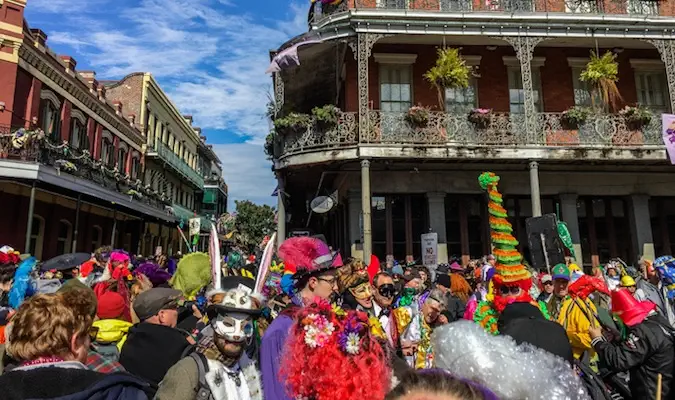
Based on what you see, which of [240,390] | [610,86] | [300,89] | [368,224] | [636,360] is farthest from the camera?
[300,89]

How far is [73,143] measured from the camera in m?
21.7

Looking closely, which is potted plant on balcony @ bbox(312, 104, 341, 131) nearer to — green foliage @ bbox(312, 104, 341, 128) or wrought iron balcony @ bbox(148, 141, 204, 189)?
green foliage @ bbox(312, 104, 341, 128)

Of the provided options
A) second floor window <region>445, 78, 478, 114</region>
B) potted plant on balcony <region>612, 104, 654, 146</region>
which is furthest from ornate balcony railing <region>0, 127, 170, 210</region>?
potted plant on balcony <region>612, 104, 654, 146</region>

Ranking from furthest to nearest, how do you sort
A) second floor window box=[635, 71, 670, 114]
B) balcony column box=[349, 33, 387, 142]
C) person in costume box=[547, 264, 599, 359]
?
second floor window box=[635, 71, 670, 114], balcony column box=[349, 33, 387, 142], person in costume box=[547, 264, 599, 359]

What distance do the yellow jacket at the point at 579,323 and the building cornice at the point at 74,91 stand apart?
64.0ft

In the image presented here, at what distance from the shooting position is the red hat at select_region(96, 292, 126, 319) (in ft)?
12.6

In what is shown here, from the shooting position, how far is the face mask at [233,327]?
Result: 273cm

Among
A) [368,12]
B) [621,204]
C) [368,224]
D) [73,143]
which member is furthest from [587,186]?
[73,143]

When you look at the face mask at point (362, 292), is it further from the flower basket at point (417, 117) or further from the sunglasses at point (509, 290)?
the flower basket at point (417, 117)

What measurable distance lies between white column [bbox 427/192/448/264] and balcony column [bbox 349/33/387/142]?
3523 mm

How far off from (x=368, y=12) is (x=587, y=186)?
918 centimetres

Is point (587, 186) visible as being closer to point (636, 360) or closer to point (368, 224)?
point (368, 224)

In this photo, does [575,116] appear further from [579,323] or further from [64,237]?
[64,237]

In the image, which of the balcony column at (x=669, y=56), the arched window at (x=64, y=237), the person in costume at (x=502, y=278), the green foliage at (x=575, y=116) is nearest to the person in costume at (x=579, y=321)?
the person in costume at (x=502, y=278)
